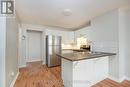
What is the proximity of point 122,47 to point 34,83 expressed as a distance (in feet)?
10.1

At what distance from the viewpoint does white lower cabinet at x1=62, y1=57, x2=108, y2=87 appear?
6.87 feet

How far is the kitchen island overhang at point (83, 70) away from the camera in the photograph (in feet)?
6.82

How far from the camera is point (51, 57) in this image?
4566 millimetres

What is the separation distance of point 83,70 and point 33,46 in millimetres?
4561

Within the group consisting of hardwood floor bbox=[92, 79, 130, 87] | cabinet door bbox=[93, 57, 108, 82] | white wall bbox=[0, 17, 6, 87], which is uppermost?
white wall bbox=[0, 17, 6, 87]

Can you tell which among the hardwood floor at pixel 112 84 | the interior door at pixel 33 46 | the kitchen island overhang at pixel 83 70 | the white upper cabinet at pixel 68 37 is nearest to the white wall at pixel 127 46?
the hardwood floor at pixel 112 84

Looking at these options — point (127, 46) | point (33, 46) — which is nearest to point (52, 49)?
point (33, 46)

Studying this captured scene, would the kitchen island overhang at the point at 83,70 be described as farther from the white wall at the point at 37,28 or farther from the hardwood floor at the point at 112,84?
the white wall at the point at 37,28

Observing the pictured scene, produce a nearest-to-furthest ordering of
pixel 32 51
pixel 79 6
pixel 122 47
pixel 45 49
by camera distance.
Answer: pixel 79 6 → pixel 122 47 → pixel 45 49 → pixel 32 51

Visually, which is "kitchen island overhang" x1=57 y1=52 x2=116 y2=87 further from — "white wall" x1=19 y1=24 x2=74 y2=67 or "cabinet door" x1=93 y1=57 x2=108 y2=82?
"white wall" x1=19 y1=24 x2=74 y2=67

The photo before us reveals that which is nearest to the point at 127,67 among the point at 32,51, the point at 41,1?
the point at 41,1

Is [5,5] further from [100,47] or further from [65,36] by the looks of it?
[65,36]

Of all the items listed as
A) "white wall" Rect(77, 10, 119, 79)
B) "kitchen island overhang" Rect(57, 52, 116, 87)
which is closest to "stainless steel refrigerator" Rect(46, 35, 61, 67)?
"white wall" Rect(77, 10, 119, 79)

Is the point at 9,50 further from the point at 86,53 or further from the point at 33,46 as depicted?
the point at 33,46
